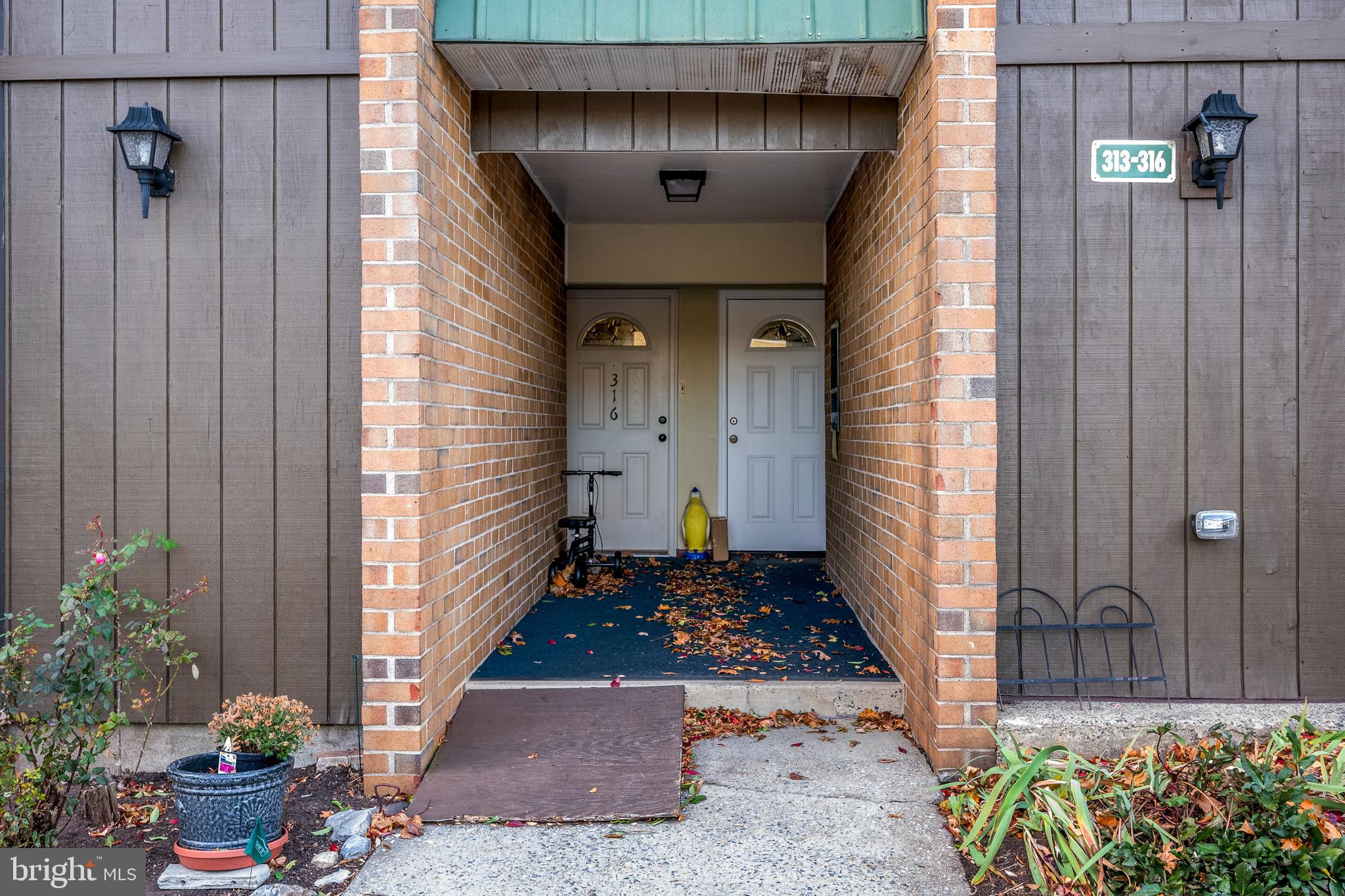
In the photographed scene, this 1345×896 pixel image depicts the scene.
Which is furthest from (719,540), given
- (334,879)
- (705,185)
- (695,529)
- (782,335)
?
(334,879)

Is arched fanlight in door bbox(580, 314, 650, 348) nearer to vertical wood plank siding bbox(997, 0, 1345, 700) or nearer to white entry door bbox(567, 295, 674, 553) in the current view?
white entry door bbox(567, 295, 674, 553)

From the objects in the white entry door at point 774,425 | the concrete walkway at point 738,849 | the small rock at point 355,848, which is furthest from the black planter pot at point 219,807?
the white entry door at point 774,425

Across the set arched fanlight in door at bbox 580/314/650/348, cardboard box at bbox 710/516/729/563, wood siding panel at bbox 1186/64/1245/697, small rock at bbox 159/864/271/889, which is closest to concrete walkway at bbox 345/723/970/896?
small rock at bbox 159/864/271/889

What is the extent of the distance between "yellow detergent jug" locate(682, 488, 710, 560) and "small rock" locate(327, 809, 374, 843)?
381 centimetres

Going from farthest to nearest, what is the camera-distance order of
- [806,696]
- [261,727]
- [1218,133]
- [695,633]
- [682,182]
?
[682,182], [695,633], [806,696], [1218,133], [261,727]

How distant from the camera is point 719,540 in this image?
6.22 meters

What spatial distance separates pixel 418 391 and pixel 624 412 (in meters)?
3.72

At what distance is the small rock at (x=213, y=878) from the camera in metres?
2.32

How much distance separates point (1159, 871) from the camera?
2.14 metres

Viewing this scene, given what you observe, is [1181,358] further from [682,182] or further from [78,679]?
[78,679]

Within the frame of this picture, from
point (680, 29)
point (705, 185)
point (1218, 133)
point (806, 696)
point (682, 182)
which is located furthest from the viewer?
point (705, 185)

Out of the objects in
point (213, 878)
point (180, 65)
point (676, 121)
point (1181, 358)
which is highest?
point (180, 65)

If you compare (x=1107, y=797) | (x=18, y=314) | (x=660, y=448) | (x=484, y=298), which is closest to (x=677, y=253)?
(x=660, y=448)

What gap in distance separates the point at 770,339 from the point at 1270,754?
4517 millimetres
